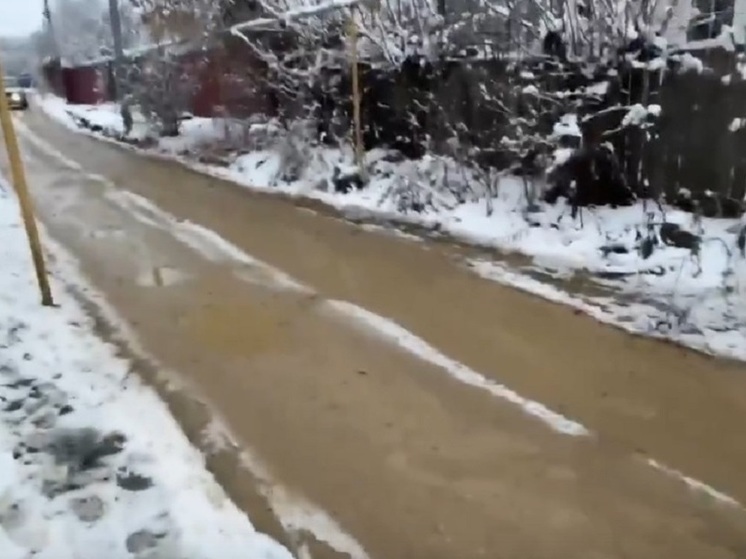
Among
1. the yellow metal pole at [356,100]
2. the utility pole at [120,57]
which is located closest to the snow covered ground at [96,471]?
the yellow metal pole at [356,100]

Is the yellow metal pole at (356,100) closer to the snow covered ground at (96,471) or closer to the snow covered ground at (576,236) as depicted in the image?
the snow covered ground at (576,236)

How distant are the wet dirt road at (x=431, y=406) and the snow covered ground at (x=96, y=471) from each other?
0.72 ft

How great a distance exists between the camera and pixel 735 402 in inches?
199

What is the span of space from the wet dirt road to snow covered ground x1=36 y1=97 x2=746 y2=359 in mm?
402

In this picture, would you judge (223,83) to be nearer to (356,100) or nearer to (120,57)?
(356,100)

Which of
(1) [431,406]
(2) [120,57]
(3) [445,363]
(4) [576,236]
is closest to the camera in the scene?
(1) [431,406]

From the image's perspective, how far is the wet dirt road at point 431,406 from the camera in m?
3.89

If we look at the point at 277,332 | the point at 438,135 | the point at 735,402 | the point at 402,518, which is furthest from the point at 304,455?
the point at 438,135

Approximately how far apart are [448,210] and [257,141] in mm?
7906

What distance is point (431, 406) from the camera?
513 cm

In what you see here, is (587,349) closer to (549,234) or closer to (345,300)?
(345,300)

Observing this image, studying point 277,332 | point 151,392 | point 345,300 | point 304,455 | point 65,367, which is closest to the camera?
point 304,455

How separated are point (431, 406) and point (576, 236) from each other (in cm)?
430

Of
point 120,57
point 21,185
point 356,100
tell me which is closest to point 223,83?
point 356,100
